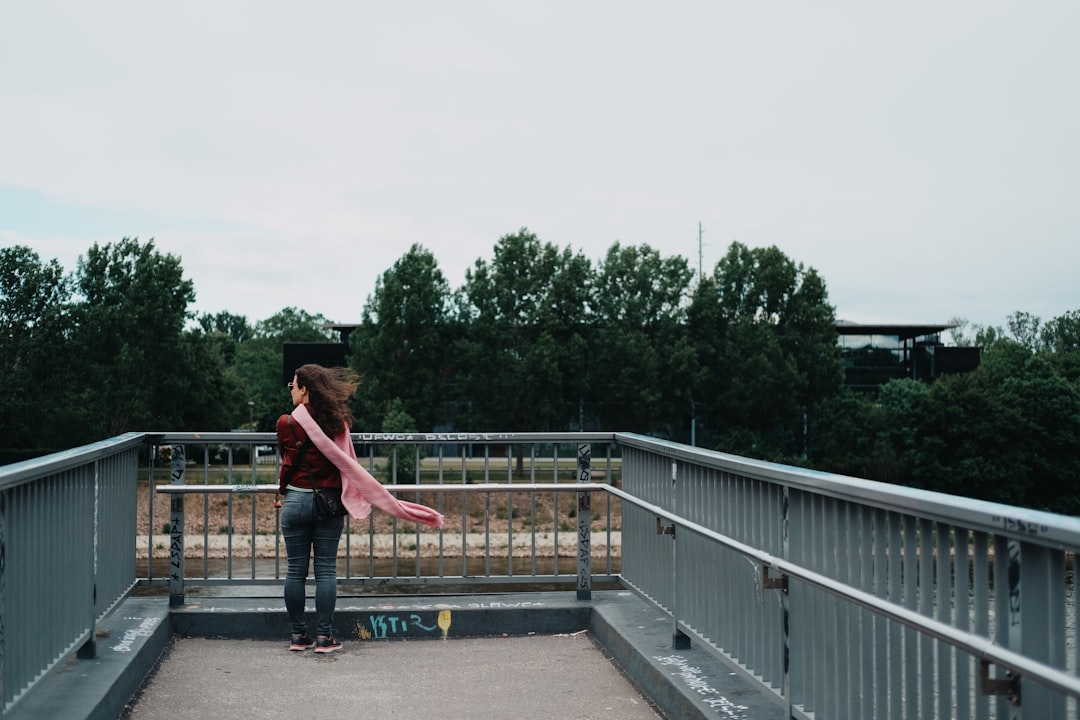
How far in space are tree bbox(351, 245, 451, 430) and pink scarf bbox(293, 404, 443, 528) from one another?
4832 cm

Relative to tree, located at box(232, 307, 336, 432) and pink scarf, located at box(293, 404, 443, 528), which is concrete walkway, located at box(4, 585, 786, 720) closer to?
pink scarf, located at box(293, 404, 443, 528)

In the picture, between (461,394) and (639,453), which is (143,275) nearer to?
(461,394)

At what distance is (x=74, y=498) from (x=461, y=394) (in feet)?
171

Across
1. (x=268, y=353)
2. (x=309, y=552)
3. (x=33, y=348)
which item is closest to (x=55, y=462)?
(x=309, y=552)

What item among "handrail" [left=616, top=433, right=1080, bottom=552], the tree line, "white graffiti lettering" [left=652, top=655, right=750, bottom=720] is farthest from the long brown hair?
the tree line

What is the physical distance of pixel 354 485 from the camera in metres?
6.28

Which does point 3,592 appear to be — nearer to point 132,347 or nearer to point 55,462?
point 55,462

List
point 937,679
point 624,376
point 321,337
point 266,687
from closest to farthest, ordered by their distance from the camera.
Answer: point 937,679
point 266,687
point 624,376
point 321,337

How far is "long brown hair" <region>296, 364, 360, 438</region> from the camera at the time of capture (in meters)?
6.21

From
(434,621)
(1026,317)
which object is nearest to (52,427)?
(434,621)

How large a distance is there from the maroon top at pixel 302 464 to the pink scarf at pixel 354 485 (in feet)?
0.16

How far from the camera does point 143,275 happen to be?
56.3 meters

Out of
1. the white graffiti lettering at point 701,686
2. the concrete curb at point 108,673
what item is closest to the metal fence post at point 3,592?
the concrete curb at point 108,673

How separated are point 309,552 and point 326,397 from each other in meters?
0.93
